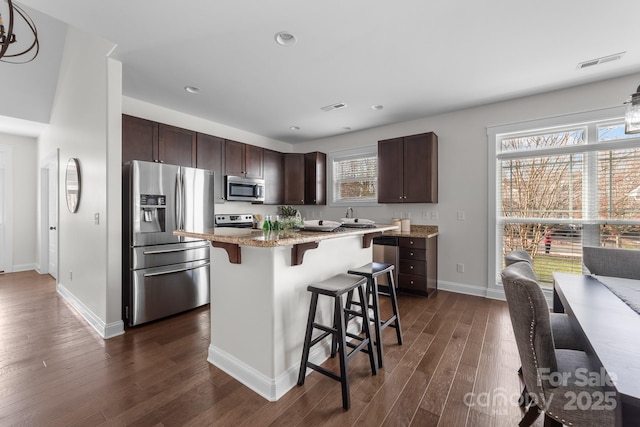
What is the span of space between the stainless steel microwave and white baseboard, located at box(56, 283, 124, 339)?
2.12 metres

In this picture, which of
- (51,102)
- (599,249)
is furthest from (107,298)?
(599,249)

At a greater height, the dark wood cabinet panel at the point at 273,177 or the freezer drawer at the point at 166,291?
the dark wood cabinet panel at the point at 273,177

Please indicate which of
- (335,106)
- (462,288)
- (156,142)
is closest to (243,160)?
(156,142)

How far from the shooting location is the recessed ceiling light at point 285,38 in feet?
7.37

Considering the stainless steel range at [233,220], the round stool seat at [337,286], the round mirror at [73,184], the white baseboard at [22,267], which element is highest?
the round mirror at [73,184]

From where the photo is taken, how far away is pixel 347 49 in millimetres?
2445

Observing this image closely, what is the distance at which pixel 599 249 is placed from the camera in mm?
2100

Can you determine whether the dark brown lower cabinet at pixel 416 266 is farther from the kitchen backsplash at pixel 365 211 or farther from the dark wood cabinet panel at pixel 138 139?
the dark wood cabinet panel at pixel 138 139

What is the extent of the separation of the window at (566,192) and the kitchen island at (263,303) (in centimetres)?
283

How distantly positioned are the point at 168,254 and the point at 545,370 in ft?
10.7

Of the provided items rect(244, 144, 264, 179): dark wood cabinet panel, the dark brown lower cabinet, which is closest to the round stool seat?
the dark brown lower cabinet

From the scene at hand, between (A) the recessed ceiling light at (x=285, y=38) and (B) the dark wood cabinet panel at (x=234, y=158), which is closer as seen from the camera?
(A) the recessed ceiling light at (x=285, y=38)

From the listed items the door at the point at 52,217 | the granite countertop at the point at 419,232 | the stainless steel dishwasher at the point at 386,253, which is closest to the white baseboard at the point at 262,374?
the stainless steel dishwasher at the point at 386,253

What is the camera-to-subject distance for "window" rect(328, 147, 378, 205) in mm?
4879
